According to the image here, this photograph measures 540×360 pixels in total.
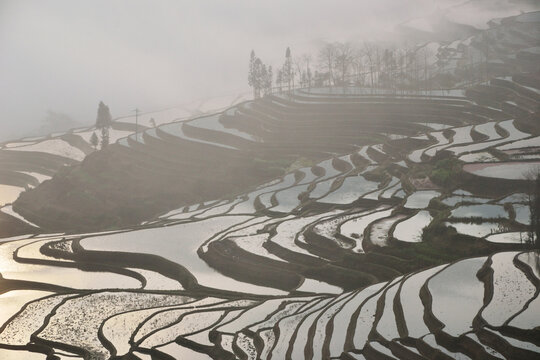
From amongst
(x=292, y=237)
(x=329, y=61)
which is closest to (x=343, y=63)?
(x=329, y=61)

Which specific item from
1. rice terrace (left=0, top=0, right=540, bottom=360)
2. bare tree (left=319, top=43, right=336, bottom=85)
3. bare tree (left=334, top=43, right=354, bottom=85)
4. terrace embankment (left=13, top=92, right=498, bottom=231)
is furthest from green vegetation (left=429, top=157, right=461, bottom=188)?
bare tree (left=319, top=43, right=336, bottom=85)

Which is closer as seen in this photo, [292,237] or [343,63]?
[292,237]

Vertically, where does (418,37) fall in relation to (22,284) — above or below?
above

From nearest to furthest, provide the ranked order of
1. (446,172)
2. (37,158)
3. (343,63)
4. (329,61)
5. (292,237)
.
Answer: (292,237)
(446,172)
(37,158)
(343,63)
(329,61)

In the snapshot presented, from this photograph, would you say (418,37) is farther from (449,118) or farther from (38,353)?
(38,353)

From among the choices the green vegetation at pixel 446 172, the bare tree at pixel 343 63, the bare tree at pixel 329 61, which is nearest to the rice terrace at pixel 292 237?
the green vegetation at pixel 446 172

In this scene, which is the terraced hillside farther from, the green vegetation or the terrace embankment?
the green vegetation

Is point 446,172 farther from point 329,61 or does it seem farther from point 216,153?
point 329,61

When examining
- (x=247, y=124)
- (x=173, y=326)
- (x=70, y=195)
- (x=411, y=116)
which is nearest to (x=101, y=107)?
(x=247, y=124)

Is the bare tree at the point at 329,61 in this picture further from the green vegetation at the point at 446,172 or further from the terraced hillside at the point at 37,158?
the green vegetation at the point at 446,172
